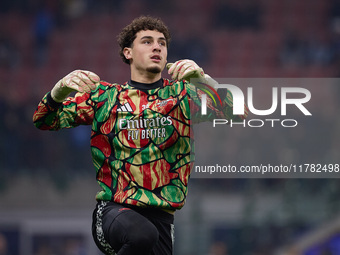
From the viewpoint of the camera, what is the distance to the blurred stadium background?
10336 mm

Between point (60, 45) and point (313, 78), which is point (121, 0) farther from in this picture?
point (313, 78)

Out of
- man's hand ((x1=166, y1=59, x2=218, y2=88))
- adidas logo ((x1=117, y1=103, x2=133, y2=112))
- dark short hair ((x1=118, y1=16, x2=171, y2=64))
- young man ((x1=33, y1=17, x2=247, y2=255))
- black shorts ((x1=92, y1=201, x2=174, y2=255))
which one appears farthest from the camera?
dark short hair ((x1=118, y1=16, x2=171, y2=64))

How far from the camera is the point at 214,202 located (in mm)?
10617

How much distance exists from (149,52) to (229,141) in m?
7.06

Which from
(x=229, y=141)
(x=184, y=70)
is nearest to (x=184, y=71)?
(x=184, y=70)

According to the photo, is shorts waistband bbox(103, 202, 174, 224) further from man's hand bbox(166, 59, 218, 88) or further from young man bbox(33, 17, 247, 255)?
man's hand bbox(166, 59, 218, 88)

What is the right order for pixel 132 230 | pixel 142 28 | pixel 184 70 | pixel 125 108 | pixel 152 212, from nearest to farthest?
pixel 132 230 < pixel 184 70 < pixel 152 212 < pixel 125 108 < pixel 142 28

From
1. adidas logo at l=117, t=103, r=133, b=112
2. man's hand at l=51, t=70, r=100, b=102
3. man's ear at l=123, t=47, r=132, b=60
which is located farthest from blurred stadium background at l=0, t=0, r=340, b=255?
man's hand at l=51, t=70, r=100, b=102

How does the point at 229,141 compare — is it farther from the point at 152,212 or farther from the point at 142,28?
the point at 152,212

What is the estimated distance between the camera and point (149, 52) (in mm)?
4367

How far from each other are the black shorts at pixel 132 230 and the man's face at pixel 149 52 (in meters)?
0.82

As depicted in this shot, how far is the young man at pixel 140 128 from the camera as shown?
4141mm

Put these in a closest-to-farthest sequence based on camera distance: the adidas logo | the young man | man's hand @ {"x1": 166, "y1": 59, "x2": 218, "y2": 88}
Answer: man's hand @ {"x1": 166, "y1": 59, "x2": 218, "y2": 88} < the young man < the adidas logo

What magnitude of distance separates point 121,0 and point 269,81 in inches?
132
